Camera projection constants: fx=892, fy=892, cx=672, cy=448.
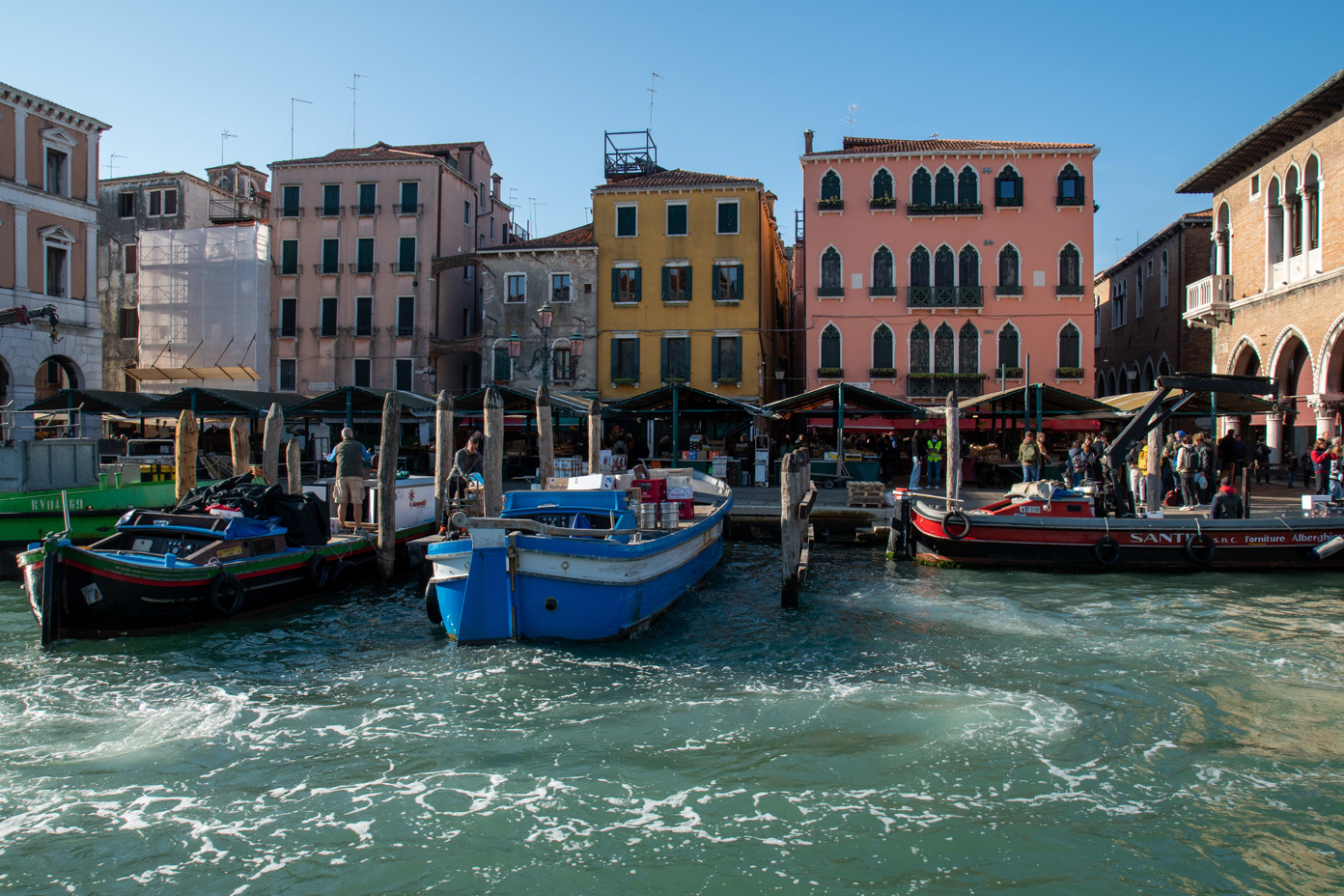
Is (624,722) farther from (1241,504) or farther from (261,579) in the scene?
(1241,504)

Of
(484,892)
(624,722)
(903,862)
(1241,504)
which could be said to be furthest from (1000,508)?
(484,892)

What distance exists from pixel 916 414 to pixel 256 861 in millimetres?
19463

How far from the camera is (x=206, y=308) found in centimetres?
3319

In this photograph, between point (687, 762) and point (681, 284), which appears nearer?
point (687, 762)

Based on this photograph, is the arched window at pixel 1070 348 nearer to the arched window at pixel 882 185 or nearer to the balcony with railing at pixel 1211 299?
the balcony with railing at pixel 1211 299

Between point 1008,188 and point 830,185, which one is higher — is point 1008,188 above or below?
below

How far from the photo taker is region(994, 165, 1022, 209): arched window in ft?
91.8

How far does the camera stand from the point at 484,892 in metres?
4.95

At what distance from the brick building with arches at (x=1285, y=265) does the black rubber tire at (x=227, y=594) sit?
22189 mm

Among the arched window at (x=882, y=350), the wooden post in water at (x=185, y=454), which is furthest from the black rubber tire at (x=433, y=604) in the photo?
the arched window at (x=882, y=350)

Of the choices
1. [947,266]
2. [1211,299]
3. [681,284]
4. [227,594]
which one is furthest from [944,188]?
[227,594]

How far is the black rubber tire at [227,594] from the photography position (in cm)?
1055

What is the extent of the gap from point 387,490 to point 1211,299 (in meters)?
22.9

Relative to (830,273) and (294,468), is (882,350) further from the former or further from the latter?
(294,468)
